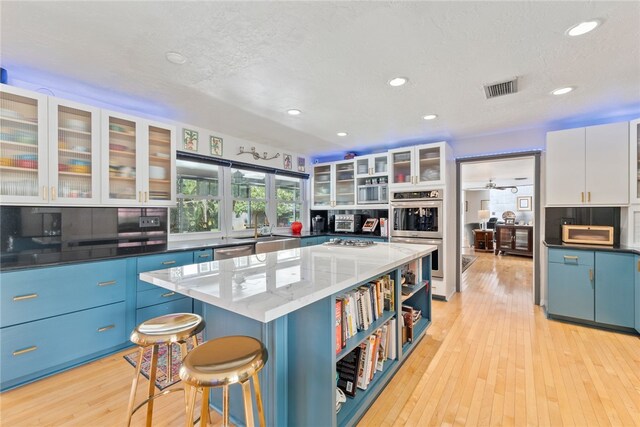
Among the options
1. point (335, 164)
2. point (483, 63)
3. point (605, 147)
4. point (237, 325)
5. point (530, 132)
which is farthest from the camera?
point (335, 164)

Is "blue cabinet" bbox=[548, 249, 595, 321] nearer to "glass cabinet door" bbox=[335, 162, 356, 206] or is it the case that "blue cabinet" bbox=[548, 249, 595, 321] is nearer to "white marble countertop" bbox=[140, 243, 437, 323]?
"white marble countertop" bbox=[140, 243, 437, 323]

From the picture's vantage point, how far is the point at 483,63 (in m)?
2.03

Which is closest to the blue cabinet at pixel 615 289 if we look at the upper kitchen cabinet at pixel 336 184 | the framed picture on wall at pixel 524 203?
the upper kitchen cabinet at pixel 336 184

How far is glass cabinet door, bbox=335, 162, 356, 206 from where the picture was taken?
5.04 meters

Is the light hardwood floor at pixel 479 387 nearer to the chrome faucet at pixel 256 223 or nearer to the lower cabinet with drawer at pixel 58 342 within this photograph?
the lower cabinet with drawer at pixel 58 342

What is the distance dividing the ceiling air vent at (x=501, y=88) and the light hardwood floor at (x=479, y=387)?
2325 mm

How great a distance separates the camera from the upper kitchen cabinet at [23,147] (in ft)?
6.99

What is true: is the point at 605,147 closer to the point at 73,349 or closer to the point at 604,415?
the point at 604,415

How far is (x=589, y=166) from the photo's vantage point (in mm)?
3072

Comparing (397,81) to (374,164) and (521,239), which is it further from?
(521,239)

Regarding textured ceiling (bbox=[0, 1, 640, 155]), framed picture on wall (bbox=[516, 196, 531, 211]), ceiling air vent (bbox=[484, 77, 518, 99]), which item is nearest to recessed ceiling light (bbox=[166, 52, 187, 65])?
textured ceiling (bbox=[0, 1, 640, 155])

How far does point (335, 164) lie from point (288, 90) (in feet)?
8.83

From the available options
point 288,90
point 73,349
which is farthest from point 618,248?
point 73,349

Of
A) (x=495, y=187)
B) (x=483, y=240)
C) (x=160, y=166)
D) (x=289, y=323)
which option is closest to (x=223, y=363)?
(x=289, y=323)
